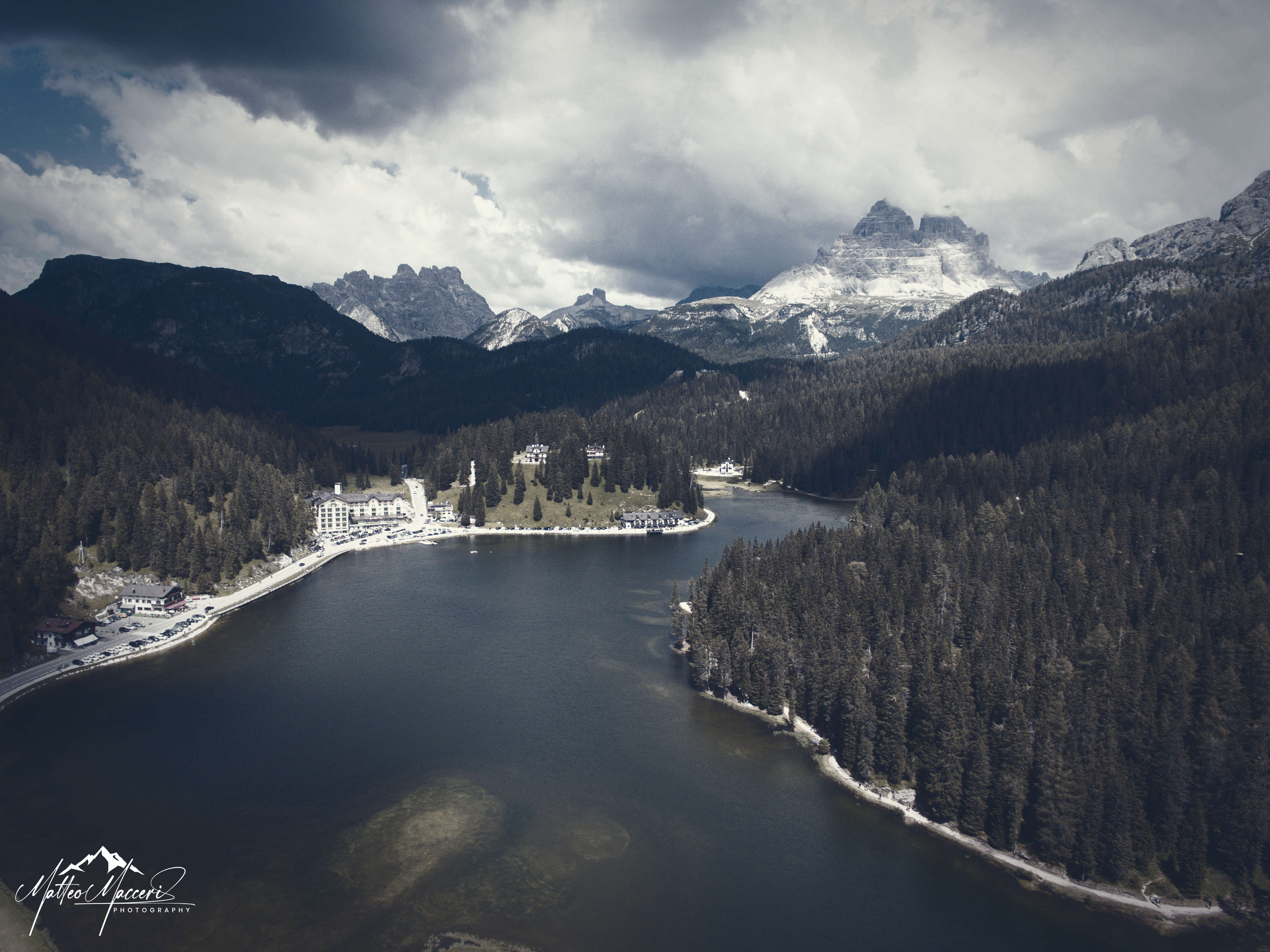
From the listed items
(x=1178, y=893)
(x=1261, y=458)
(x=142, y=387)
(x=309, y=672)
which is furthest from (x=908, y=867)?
(x=142, y=387)

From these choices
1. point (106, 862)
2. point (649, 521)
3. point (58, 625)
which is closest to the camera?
Answer: point (106, 862)

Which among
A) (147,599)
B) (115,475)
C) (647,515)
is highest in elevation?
(115,475)

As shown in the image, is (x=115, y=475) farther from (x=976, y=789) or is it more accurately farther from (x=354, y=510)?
(x=976, y=789)

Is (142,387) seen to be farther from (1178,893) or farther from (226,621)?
(1178,893)

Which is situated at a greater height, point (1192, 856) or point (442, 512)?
point (442, 512)

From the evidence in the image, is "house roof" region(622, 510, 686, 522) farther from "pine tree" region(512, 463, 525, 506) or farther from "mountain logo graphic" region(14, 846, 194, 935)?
"mountain logo graphic" region(14, 846, 194, 935)

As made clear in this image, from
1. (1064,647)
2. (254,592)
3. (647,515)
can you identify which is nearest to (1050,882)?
(1064,647)
